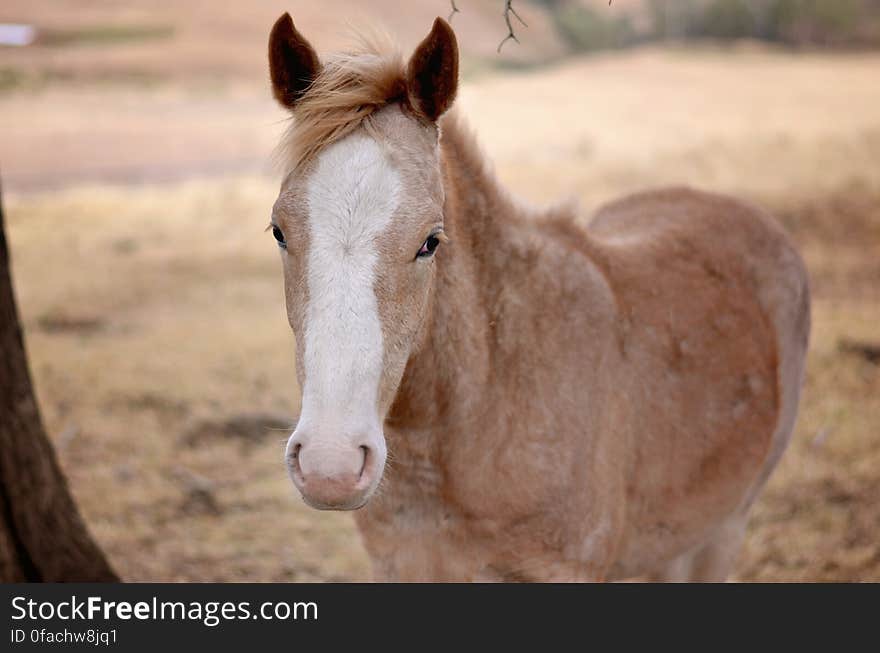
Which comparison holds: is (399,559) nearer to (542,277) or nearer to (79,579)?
(542,277)

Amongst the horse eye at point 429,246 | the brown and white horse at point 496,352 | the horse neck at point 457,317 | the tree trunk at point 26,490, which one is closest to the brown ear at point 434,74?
the brown and white horse at point 496,352

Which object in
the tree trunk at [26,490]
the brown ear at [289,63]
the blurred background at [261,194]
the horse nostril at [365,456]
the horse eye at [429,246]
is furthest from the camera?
the blurred background at [261,194]

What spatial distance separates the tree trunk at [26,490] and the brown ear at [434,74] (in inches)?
79.9

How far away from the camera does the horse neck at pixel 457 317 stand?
2291 mm

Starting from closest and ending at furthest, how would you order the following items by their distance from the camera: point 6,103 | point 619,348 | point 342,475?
point 342,475, point 619,348, point 6,103

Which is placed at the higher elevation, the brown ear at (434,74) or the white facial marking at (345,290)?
the brown ear at (434,74)

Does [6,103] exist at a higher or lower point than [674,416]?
lower

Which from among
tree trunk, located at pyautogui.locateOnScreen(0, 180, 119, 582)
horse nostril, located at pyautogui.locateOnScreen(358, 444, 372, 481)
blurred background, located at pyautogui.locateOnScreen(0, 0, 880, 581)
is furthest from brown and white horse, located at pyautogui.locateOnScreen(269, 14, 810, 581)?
tree trunk, located at pyautogui.locateOnScreen(0, 180, 119, 582)

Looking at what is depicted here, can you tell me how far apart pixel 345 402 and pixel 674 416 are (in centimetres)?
141

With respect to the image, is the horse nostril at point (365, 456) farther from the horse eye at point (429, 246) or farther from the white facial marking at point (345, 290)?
the horse eye at point (429, 246)
